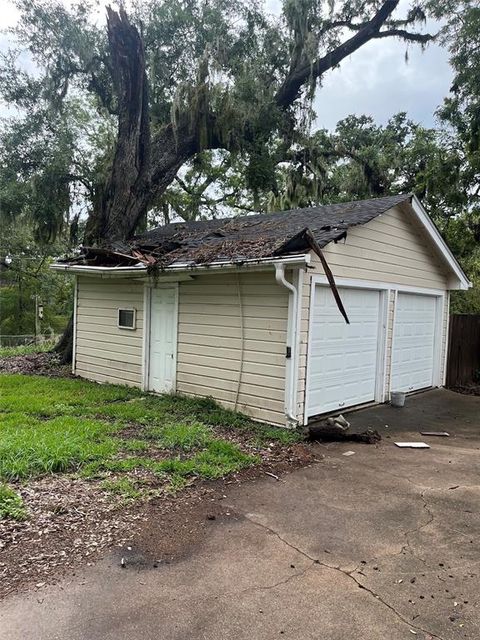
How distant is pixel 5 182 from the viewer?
1163 cm

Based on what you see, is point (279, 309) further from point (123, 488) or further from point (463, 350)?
point (463, 350)

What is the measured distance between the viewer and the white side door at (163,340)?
807 centimetres

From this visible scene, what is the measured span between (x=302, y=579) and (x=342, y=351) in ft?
15.6

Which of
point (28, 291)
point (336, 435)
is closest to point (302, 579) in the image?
point (336, 435)

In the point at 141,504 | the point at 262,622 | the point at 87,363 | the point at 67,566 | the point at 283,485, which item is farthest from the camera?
the point at 87,363

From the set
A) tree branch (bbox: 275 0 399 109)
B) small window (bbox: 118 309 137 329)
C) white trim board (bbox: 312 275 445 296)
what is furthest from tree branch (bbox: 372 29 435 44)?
small window (bbox: 118 309 137 329)

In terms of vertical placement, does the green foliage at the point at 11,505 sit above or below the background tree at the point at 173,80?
below

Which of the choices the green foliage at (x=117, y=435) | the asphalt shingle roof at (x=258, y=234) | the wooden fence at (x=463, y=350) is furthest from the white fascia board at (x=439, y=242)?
the green foliage at (x=117, y=435)

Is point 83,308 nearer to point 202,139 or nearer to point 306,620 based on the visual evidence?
point 202,139

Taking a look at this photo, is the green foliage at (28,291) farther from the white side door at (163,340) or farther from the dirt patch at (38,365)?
the white side door at (163,340)

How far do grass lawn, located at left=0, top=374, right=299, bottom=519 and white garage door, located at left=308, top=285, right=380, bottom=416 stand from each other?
3.83 ft

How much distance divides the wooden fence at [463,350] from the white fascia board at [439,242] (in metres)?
1.06

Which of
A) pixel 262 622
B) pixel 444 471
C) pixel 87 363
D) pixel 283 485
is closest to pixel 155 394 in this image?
pixel 87 363

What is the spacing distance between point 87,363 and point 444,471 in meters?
7.60
